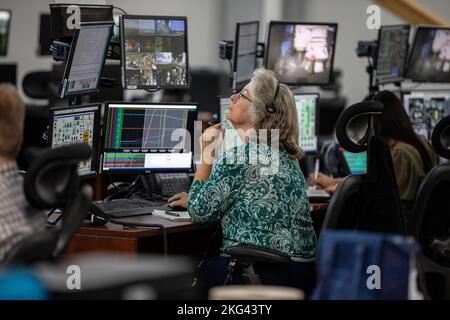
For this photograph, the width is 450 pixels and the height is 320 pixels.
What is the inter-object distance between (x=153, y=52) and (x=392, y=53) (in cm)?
185

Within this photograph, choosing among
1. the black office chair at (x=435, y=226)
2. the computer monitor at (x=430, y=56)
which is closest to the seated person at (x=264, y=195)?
the black office chair at (x=435, y=226)

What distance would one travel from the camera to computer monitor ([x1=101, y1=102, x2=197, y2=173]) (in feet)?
13.5

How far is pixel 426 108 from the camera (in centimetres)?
568

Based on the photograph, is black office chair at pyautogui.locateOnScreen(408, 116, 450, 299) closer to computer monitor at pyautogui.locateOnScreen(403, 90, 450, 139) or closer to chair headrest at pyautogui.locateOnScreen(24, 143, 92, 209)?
chair headrest at pyautogui.locateOnScreen(24, 143, 92, 209)

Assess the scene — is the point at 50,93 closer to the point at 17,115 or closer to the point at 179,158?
the point at 179,158

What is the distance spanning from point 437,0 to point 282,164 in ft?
21.6

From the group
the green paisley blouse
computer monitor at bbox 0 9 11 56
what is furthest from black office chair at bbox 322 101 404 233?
computer monitor at bbox 0 9 11 56

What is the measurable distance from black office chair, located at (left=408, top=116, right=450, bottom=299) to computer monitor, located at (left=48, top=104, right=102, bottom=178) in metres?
1.32

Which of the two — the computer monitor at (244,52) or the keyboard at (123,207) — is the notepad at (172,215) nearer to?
the keyboard at (123,207)

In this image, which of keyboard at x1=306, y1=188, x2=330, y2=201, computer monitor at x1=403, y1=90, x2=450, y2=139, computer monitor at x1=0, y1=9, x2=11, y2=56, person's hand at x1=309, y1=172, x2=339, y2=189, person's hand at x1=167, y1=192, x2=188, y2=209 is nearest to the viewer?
person's hand at x1=167, y1=192, x2=188, y2=209

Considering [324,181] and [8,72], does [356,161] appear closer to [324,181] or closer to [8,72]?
[324,181]

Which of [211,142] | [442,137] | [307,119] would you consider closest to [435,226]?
[442,137]

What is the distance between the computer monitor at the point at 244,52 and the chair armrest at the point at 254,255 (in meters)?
1.61
